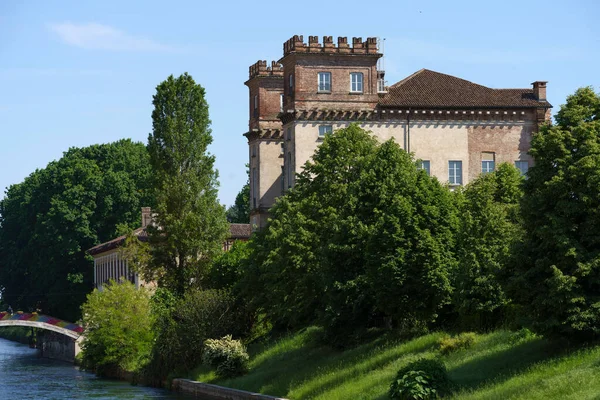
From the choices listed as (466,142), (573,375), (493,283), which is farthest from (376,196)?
(466,142)

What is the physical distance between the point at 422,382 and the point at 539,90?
1656 inches

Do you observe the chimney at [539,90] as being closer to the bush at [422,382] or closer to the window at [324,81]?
the window at [324,81]

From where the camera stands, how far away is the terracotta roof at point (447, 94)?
244 ft

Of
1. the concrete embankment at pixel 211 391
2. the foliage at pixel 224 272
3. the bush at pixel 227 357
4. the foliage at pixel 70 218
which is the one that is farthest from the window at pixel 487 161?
the foliage at pixel 70 218

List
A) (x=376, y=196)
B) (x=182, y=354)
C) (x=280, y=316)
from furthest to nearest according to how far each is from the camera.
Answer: (x=182, y=354)
(x=280, y=316)
(x=376, y=196)

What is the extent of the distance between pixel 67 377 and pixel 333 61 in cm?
2704

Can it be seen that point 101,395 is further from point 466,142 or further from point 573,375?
point 573,375

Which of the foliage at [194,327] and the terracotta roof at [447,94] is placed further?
the terracotta roof at [447,94]

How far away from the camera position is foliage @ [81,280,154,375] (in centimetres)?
7700

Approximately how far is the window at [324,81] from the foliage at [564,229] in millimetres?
35489

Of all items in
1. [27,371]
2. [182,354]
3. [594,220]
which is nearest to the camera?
[594,220]

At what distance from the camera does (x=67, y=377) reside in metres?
79.4

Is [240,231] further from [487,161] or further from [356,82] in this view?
[487,161]

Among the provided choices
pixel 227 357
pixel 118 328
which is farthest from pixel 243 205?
pixel 227 357
